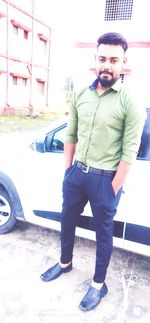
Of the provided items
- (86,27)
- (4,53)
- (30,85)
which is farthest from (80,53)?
(30,85)

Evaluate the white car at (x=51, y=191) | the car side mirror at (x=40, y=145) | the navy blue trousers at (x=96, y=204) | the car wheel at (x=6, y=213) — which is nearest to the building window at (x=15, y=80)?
the white car at (x=51, y=191)

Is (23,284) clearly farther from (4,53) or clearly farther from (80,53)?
(4,53)

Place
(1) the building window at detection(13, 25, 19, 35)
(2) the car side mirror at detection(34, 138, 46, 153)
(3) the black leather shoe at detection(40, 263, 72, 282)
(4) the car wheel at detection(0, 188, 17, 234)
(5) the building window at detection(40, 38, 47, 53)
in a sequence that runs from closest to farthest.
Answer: (3) the black leather shoe at detection(40, 263, 72, 282), (2) the car side mirror at detection(34, 138, 46, 153), (4) the car wheel at detection(0, 188, 17, 234), (1) the building window at detection(13, 25, 19, 35), (5) the building window at detection(40, 38, 47, 53)

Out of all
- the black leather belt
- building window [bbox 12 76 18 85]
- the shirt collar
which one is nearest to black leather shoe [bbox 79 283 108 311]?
the black leather belt

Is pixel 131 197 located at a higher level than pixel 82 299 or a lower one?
higher

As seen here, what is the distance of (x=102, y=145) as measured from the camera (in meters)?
1.96

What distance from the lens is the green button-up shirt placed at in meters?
1.84

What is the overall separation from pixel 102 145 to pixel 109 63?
529mm

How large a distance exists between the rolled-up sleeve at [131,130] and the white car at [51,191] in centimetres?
46

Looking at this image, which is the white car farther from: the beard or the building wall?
the building wall

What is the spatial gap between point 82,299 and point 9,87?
56.1 ft

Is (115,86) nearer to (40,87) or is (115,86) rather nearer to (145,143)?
(145,143)

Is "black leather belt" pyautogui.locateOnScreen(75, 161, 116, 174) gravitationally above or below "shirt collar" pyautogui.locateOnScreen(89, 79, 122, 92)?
below

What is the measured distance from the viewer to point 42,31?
20.3 m
